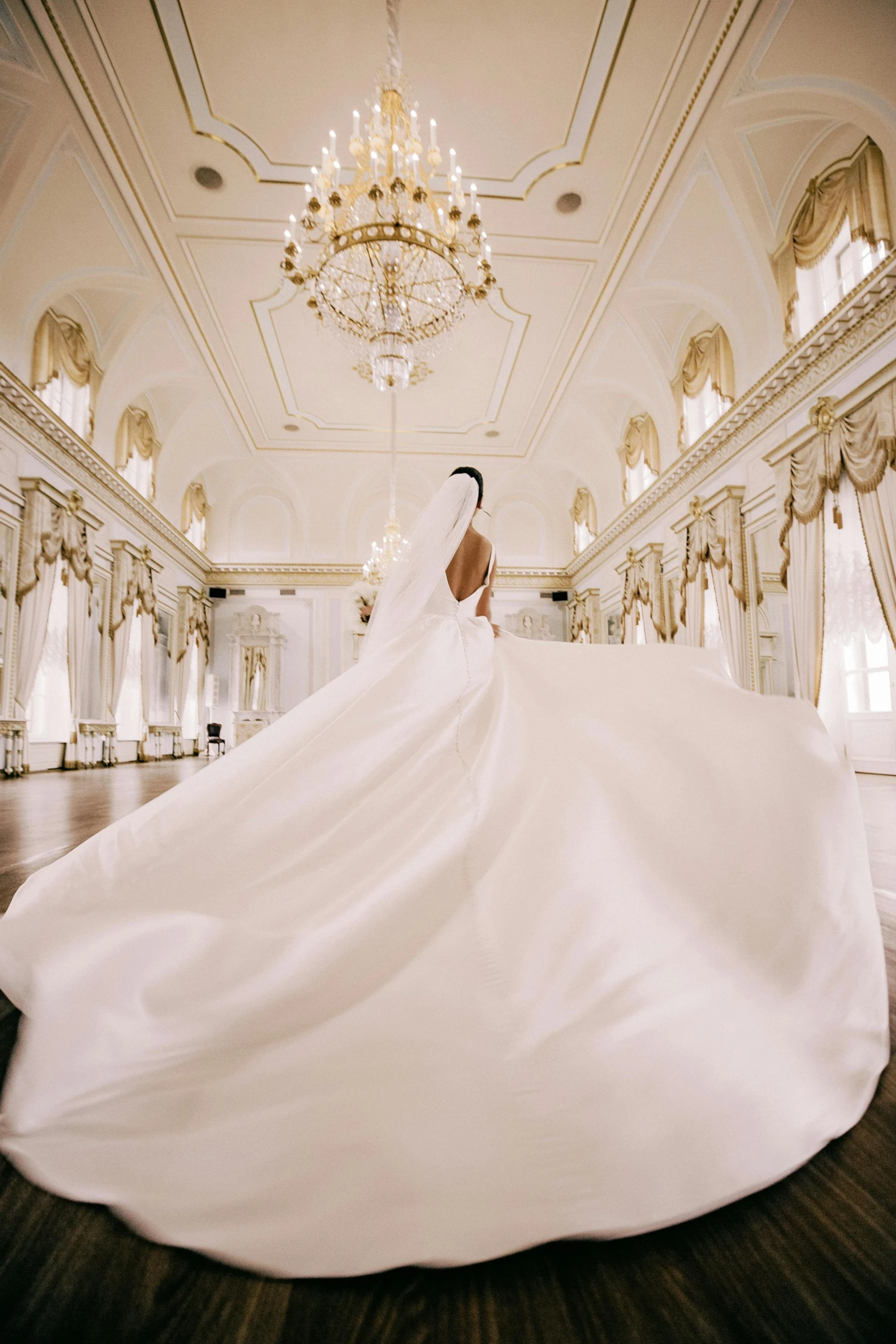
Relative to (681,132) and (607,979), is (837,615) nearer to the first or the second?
(681,132)

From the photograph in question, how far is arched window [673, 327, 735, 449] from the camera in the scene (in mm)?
8938

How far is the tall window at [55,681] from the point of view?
29.8 feet

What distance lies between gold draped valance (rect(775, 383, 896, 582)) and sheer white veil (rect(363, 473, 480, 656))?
5.71 metres

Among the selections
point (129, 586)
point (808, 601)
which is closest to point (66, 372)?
point (129, 586)

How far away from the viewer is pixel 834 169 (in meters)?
6.59

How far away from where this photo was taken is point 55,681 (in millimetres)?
9469

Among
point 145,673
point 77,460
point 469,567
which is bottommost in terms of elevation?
point 469,567

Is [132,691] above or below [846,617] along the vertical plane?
below

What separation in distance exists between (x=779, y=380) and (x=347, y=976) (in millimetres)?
8751

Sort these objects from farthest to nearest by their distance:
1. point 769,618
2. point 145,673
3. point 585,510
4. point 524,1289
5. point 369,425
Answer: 1. point 585,510
2. point 369,425
3. point 145,673
4. point 769,618
5. point 524,1289

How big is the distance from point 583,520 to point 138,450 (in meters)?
9.75

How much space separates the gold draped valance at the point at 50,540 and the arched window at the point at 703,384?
918 centimetres

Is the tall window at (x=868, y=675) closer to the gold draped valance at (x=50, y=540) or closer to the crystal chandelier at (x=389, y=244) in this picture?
the crystal chandelier at (x=389, y=244)

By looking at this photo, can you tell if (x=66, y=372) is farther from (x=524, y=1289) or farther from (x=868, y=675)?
(x=868, y=675)
